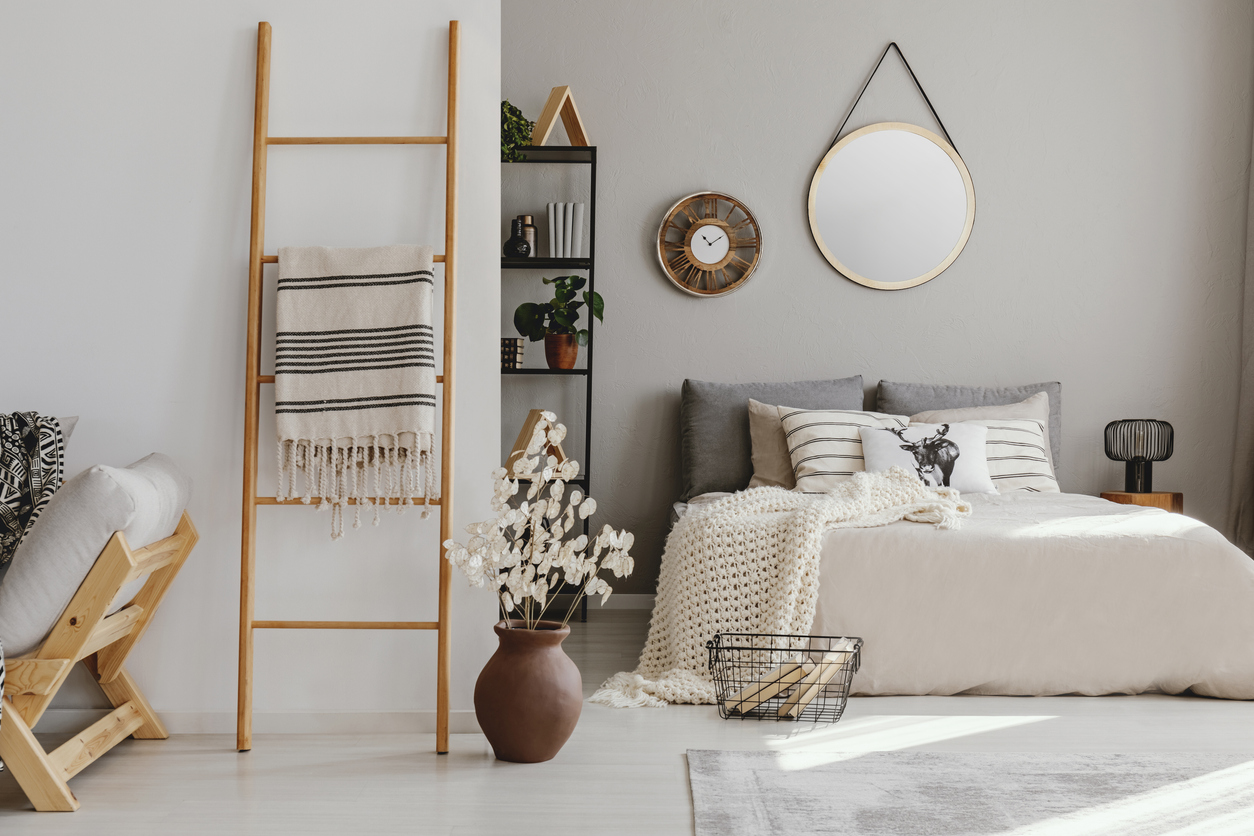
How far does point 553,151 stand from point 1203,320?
9.38ft

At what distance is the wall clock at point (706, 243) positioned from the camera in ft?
12.9

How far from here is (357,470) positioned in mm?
2207

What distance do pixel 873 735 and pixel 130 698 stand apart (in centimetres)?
180

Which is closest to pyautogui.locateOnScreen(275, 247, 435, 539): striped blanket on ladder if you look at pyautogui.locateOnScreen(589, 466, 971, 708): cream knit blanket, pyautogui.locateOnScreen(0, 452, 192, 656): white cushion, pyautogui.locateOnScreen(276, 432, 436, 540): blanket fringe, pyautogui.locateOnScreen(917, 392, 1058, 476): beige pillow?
pyautogui.locateOnScreen(276, 432, 436, 540): blanket fringe

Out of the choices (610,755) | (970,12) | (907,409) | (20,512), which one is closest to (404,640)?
(610,755)

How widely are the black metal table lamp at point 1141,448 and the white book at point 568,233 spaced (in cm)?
236

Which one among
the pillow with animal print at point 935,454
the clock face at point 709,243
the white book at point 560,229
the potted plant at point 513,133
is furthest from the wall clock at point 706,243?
the pillow with animal print at point 935,454

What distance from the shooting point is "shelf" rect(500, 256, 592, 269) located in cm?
366

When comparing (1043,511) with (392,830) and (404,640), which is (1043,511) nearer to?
(404,640)

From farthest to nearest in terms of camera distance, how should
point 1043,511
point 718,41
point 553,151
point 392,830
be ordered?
point 718,41
point 553,151
point 1043,511
point 392,830

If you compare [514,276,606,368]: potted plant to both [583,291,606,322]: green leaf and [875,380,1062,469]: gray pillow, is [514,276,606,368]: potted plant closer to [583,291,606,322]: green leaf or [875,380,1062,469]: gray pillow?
[583,291,606,322]: green leaf

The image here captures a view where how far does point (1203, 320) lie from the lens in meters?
3.95

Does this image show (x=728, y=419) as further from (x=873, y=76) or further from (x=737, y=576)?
(x=873, y=76)

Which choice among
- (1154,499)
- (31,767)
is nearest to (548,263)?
(31,767)
